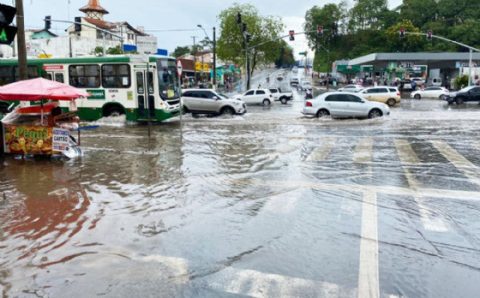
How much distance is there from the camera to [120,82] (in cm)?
2139

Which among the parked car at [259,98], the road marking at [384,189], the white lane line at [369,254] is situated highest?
the parked car at [259,98]

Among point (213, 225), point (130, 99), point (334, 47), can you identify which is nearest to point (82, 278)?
point (213, 225)

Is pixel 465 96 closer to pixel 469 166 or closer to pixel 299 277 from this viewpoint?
pixel 469 166

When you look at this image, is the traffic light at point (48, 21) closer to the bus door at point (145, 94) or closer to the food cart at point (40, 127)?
the bus door at point (145, 94)

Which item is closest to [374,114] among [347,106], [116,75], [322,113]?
[347,106]

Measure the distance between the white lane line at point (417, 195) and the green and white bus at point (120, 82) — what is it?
10.4 metres

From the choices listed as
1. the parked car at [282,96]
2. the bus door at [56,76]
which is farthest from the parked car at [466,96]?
the bus door at [56,76]

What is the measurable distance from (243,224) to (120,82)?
52.5 feet

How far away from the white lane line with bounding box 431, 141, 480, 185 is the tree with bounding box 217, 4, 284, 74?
54.1m

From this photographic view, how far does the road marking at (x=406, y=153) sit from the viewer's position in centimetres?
1220

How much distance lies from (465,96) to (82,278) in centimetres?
3853

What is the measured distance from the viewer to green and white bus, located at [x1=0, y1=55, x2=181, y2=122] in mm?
21156

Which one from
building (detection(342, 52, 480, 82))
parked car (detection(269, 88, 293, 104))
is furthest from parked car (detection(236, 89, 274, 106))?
building (detection(342, 52, 480, 82))

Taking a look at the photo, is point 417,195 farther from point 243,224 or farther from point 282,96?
point 282,96
